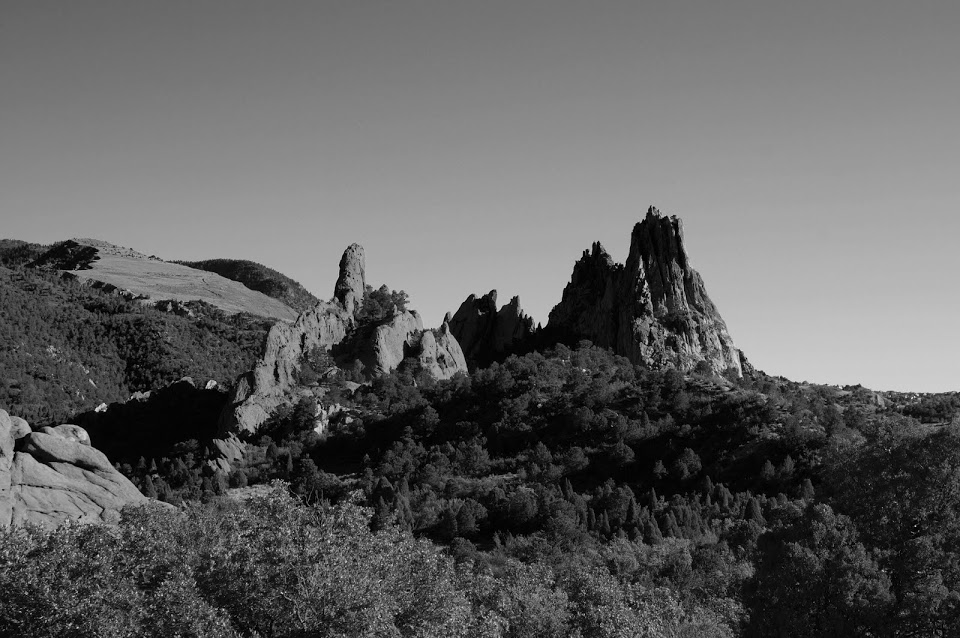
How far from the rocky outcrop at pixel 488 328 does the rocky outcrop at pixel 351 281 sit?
21.7m

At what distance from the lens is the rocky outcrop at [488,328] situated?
156 metres

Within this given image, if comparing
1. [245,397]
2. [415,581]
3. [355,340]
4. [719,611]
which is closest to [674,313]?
[355,340]

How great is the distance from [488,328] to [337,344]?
34446 mm

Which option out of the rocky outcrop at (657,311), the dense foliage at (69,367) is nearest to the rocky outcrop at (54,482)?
the rocky outcrop at (657,311)

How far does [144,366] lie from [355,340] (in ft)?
253

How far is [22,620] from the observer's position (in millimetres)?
30031

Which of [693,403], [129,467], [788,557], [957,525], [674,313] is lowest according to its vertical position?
[129,467]

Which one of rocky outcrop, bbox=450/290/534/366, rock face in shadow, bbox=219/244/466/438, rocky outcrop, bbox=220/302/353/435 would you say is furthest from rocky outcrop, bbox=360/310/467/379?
rocky outcrop, bbox=450/290/534/366

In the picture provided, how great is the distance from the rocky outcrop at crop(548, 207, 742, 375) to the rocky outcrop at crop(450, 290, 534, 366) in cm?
845

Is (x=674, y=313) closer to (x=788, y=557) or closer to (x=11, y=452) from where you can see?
(x=11, y=452)

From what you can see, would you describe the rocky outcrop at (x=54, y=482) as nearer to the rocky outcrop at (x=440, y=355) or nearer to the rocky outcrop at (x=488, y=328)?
the rocky outcrop at (x=440, y=355)

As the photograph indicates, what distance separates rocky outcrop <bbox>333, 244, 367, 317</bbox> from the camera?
142m

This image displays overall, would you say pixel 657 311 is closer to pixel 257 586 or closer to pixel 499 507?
pixel 499 507

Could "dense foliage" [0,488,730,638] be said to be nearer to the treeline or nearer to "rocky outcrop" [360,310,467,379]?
the treeline
